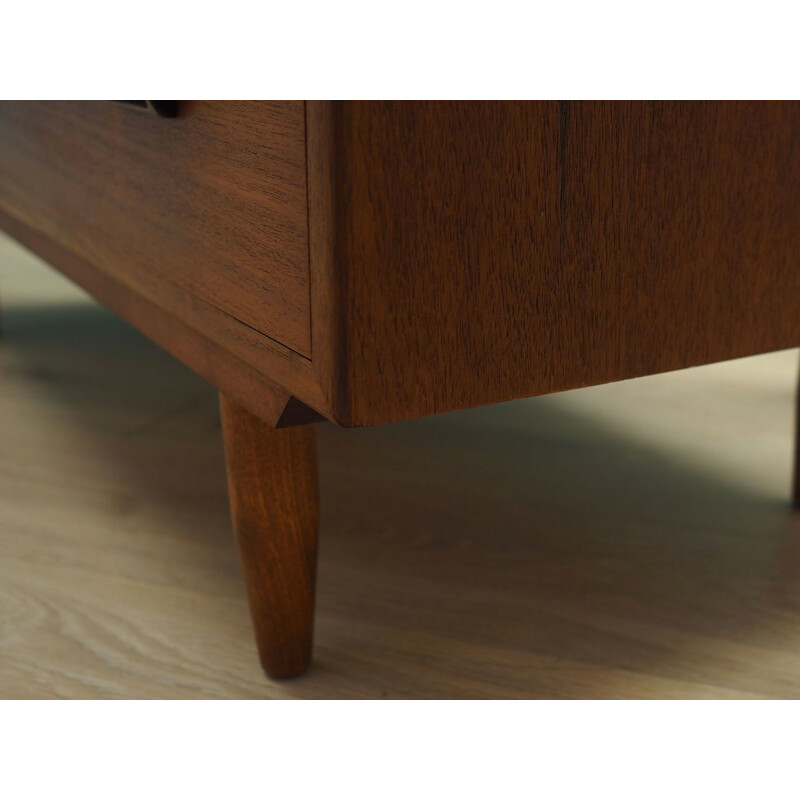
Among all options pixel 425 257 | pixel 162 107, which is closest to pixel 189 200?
pixel 162 107

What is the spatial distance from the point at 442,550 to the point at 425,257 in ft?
1.25

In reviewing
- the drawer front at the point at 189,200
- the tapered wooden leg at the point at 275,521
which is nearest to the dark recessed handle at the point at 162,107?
the drawer front at the point at 189,200

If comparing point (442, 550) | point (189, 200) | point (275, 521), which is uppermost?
point (189, 200)

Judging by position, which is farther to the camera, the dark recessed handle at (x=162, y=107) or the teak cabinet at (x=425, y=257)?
the dark recessed handle at (x=162, y=107)

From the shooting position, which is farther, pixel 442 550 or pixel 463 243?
pixel 442 550

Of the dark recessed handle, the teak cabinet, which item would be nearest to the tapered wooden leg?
the teak cabinet

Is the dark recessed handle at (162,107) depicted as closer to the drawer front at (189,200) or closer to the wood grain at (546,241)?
the drawer front at (189,200)

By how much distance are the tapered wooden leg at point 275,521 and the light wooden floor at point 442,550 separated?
0.03 m

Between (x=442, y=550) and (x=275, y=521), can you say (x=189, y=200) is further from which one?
(x=442, y=550)

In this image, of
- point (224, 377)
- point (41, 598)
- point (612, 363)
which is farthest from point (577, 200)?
point (41, 598)

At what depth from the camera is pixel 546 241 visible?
0.41m

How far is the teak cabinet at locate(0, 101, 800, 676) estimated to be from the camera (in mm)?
369

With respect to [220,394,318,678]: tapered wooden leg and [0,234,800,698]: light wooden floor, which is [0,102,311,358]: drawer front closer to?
[220,394,318,678]: tapered wooden leg

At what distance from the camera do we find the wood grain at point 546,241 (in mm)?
365
